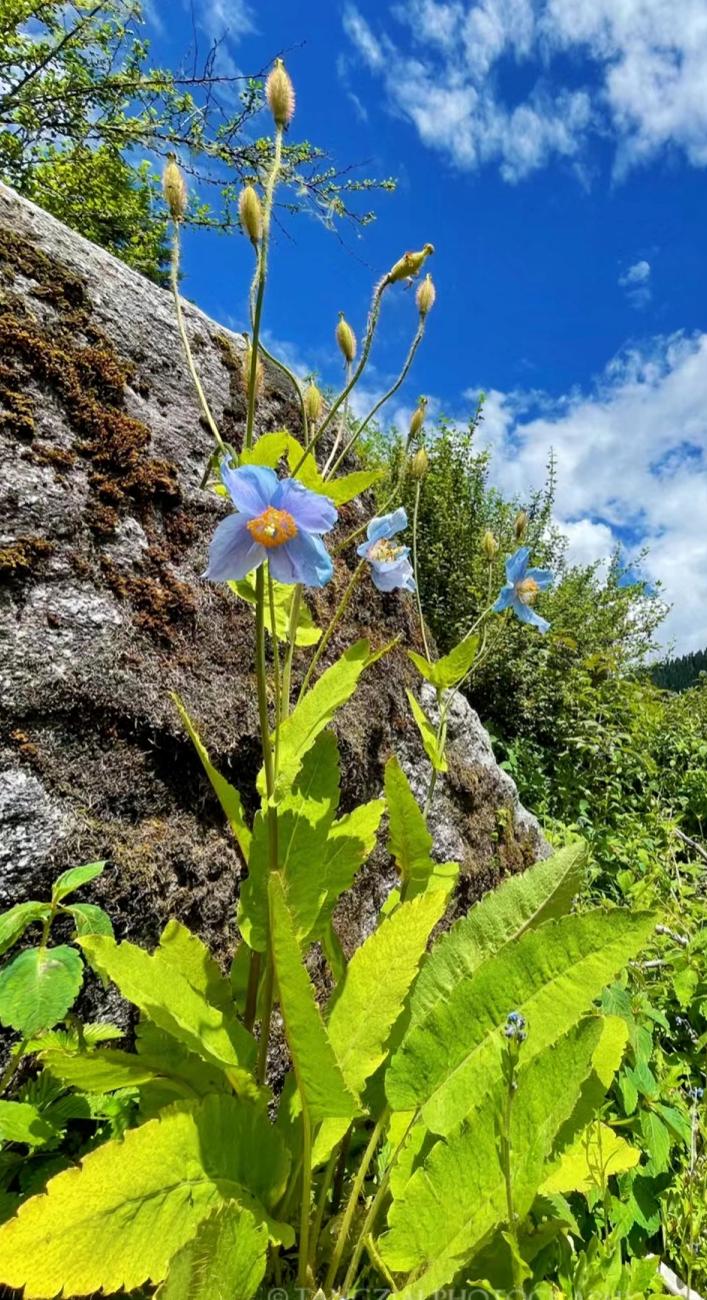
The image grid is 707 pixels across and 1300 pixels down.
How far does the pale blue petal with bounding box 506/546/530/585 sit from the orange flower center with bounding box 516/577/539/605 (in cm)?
2

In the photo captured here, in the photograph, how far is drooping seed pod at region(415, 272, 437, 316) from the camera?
156 cm

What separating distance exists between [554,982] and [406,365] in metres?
1.22

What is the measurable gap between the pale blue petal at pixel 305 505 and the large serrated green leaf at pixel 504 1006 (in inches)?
29.7

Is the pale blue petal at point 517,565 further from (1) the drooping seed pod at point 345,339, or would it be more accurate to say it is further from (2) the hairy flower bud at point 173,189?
(2) the hairy flower bud at point 173,189

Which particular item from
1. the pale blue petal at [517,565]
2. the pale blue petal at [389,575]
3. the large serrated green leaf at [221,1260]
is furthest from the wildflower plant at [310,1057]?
the pale blue petal at [517,565]

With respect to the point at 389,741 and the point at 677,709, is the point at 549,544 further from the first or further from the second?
the point at 389,741

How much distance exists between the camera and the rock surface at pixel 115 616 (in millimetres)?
1485

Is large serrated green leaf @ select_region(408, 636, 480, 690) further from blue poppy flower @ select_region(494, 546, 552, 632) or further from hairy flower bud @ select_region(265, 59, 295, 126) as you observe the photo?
hairy flower bud @ select_region(265, 59, 295, 126)

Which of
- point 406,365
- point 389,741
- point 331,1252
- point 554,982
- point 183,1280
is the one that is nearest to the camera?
point 183,1280

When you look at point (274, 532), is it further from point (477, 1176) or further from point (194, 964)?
point (477, 1176)

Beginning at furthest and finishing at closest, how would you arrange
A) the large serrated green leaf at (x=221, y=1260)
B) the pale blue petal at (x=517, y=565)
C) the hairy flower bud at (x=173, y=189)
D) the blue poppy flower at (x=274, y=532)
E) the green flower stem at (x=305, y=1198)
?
the pale blue petal at (x=517, y=565) < the hairy flower bud at (x=173, y=189) < the blue poppy flower at (x=274, y=532) < the green flower stem at (x=305, y=1198) < the large serrated green leaf at (x=221, y=1260)

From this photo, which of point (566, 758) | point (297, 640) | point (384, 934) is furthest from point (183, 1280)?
point (566, 758)

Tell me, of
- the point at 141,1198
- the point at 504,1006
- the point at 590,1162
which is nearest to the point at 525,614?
the point at 504,1006

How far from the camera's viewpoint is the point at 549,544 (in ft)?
24.3
